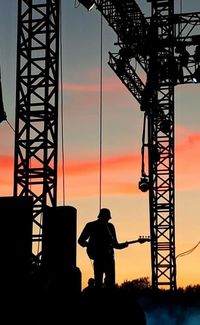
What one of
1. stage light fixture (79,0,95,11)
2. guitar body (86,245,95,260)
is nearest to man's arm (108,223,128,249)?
guitar body (86,245,95,260)

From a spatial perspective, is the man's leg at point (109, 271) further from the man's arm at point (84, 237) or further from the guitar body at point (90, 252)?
the man's arm at point (84, 237)

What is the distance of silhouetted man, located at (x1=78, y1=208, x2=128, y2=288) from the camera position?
1116 centimetres

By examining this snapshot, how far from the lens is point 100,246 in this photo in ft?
36.8

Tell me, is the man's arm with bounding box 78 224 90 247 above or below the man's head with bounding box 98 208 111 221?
below

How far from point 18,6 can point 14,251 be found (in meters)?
10.0

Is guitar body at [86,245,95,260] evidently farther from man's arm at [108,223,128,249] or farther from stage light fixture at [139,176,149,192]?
stage light fixture at [139,176,149,192]

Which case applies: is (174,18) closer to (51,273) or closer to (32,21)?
(32,21)

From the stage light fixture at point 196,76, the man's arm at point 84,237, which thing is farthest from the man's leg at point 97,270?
the stage light fixture at point 196,76

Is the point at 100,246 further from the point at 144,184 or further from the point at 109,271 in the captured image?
the point at 144,184

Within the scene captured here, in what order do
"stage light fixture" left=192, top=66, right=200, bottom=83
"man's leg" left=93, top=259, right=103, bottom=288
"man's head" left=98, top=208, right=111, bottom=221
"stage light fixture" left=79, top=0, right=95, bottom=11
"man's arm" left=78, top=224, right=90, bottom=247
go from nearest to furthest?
1. "man's head" left=98, top=208, right=111, bottom=221
2. "man's leg" left=93, top=259, right=103, bottom=288
3. "man's arm" left=78, top=224, right=90, bottom=247
4. "stage light fixture" left=79, top=0, right=95, bottom=11
5. "stage light fixture" left=192, top=66, right=200, bottom=83

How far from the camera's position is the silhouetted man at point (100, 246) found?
11164 mm

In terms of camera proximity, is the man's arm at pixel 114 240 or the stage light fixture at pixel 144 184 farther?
the stage light fixture at pixel 144 184

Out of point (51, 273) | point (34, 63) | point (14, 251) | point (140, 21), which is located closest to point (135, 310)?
point (51, 273)

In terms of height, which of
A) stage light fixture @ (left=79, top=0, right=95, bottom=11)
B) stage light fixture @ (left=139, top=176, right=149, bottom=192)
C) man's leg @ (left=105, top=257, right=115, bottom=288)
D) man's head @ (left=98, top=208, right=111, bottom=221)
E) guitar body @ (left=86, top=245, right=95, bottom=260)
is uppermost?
stage light fixture @ (left=79, top=0, right=95, bottom=11)
